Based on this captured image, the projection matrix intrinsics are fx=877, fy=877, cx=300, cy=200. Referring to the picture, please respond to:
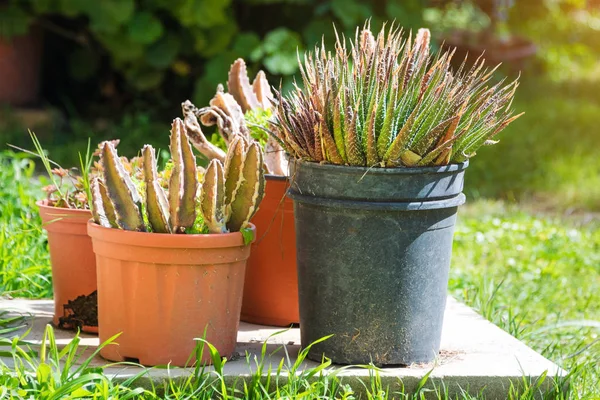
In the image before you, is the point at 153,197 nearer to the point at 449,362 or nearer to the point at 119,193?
the point at 119,193

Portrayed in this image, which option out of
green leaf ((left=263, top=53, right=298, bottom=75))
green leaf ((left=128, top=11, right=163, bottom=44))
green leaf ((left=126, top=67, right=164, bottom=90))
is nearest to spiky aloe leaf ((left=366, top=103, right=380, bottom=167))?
green leaf ((left=263, top=53, right=298, bottom=75))

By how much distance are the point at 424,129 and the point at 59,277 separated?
1297 mm

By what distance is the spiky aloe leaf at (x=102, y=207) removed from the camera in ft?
8.23

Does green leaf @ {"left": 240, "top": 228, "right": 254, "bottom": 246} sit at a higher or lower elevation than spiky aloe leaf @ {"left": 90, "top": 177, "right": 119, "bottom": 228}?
lower

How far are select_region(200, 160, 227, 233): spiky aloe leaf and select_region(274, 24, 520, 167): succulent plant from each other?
9.4 inches

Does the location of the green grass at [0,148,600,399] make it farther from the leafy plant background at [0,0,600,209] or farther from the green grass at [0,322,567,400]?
the leafy plant background at [0,0,600,209]

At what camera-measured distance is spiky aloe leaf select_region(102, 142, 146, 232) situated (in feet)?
8.07

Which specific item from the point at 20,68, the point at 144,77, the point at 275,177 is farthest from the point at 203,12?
the point at 275,177

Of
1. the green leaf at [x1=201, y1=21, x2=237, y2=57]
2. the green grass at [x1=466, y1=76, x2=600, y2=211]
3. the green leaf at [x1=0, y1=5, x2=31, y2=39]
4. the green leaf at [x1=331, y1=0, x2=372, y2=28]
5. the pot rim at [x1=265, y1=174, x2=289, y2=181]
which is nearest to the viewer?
the pot rim at [x1=265, y1=174, x2=289, y2=181]

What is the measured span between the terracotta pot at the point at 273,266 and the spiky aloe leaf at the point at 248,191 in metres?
0.22

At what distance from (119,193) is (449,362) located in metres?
1.07

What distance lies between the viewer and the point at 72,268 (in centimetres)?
284

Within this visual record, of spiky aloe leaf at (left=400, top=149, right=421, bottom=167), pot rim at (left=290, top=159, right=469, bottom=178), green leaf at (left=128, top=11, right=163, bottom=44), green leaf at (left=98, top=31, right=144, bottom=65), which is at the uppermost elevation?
green leaf at (left=128, top=11, right=163, bottom=44)

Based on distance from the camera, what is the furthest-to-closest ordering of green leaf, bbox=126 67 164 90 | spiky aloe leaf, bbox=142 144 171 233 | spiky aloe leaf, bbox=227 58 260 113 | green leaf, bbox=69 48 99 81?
green leaf, bbox=69 48 99 81
green leaf, bbox=126 67 164 90
spiky aloe leaf, bbox=227 58 260 113
spiky aloe leaf, bbox=142 144 171 233
